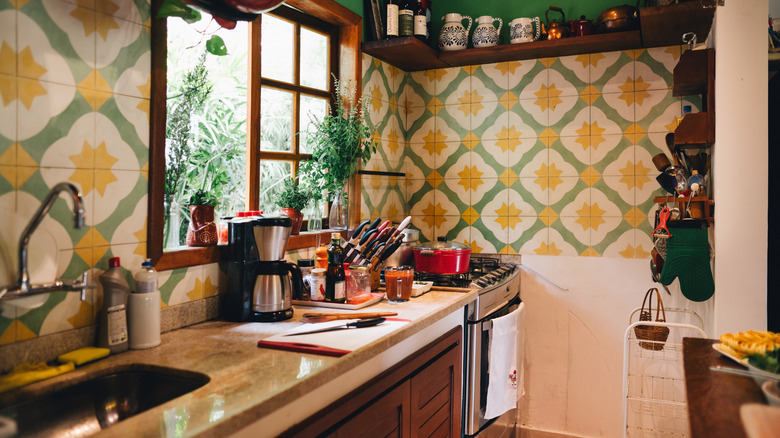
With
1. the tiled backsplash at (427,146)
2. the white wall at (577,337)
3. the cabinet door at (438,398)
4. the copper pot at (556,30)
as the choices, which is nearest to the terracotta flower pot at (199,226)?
the tiled backsplash at (427,146)

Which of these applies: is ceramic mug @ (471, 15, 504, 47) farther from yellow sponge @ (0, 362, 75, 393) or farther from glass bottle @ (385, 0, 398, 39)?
yellow sponge @ (0, 362, 75, 393)

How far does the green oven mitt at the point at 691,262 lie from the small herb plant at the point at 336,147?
1517 millimetres

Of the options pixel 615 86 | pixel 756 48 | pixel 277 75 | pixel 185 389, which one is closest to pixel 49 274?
pixel 185 389

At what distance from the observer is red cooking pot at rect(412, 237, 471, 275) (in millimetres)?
2812

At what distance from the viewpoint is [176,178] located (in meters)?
1.93

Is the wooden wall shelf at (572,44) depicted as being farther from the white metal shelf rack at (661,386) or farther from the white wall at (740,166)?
the white metal shelf rack at (661,386)

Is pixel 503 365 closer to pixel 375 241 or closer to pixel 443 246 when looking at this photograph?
pixel 443 246

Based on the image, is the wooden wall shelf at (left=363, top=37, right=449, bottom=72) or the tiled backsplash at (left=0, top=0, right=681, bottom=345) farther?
the wooden wall shelf at (left=363, top=37, right=449, bottom=72)

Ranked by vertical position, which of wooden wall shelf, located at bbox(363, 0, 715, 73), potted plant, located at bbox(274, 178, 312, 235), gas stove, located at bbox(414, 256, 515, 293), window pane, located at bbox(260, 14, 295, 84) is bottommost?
gas stove, located at bbox(414, 256, 515, 293)

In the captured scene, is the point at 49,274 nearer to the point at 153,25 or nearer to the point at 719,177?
the point at 153,25

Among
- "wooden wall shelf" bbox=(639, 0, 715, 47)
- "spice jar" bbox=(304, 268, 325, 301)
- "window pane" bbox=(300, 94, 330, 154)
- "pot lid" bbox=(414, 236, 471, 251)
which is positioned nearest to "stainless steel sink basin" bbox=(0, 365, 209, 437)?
"spice jar" bbox=(304, 268, 325, 301)

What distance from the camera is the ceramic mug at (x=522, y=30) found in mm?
3148

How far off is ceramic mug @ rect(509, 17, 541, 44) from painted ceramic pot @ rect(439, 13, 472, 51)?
0.29m

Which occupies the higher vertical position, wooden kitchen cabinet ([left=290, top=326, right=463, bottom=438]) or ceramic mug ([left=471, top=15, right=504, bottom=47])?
ceramic mug ([left=471, top=15, right=504, bottom=47])
